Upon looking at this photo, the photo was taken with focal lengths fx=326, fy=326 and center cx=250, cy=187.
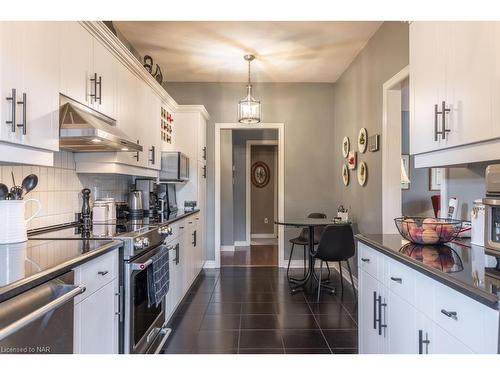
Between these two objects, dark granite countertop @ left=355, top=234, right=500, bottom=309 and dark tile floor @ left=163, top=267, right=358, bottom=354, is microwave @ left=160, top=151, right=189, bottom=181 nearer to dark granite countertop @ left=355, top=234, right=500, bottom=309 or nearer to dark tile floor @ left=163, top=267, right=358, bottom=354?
dark tile floor @ left=163, top=267, right=358, bottom=354

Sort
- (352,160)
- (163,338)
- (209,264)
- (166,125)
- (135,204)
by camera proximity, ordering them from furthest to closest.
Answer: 1. (209,264)
2. (352,160)
3. (166,125)
4. (135,204)
5. (163,338)

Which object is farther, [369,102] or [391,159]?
[369,102]

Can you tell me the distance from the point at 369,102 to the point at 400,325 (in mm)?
2786

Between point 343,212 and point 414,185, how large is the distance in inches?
46.9

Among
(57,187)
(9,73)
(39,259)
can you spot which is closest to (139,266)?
(39,259)

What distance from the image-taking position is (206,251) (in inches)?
195

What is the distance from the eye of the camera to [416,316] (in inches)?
53.9

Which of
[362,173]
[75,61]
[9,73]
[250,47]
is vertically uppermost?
[250,47]

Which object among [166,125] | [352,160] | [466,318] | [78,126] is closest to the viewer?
[466,318]

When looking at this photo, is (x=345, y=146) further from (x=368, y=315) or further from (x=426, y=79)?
(x=368, y=315)

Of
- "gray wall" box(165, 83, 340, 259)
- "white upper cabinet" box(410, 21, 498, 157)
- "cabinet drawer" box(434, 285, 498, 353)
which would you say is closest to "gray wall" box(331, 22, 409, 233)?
"gray wall" box(165, 83, 340, 259)

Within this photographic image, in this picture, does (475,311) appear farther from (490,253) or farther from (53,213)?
(53,213)

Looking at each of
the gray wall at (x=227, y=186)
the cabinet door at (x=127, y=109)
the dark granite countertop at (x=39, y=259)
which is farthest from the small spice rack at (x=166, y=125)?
the dark granite countertop at (x=39, y=259)
